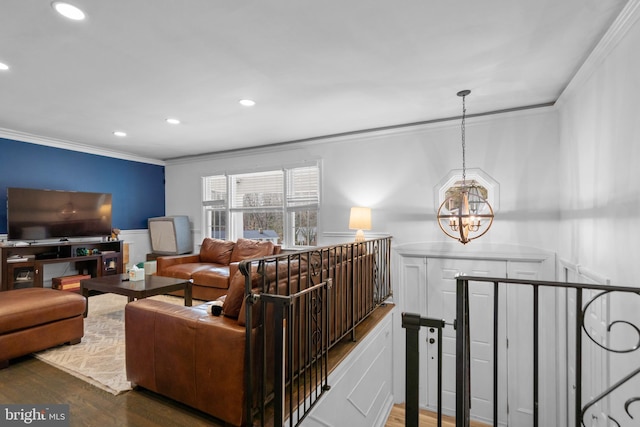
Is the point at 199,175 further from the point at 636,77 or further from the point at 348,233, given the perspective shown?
the point at 636,77

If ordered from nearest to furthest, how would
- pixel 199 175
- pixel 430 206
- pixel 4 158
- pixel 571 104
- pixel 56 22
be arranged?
pixel 56 22
pixel 571 104
pixel 430 206
pixel 4 158
pixel 199 175

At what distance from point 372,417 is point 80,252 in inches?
193

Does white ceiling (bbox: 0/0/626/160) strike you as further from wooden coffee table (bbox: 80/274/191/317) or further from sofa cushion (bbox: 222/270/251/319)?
wooden coffee table (bbox: 80/274/191/317)

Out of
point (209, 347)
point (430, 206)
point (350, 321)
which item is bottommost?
point (350, 321)

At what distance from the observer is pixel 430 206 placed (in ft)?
13.6

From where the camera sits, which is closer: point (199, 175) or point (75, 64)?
point (75, 64)

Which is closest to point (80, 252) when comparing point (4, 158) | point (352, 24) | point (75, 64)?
point (4, 158)

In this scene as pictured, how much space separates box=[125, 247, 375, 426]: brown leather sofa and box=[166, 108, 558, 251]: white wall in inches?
88.6

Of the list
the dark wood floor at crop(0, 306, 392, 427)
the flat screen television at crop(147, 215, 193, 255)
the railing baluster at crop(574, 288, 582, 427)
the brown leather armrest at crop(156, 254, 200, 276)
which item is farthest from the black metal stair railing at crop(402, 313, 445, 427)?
the flat screen television at crop(147, 215, 193, 255)

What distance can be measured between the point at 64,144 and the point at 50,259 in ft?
6.25

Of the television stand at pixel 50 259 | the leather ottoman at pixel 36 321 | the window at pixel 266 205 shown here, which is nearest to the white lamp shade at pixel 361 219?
the window at pixel 266 205

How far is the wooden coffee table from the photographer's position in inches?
131

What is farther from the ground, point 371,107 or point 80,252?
point 371,107

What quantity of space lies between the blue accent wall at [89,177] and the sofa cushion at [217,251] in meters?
1.76
